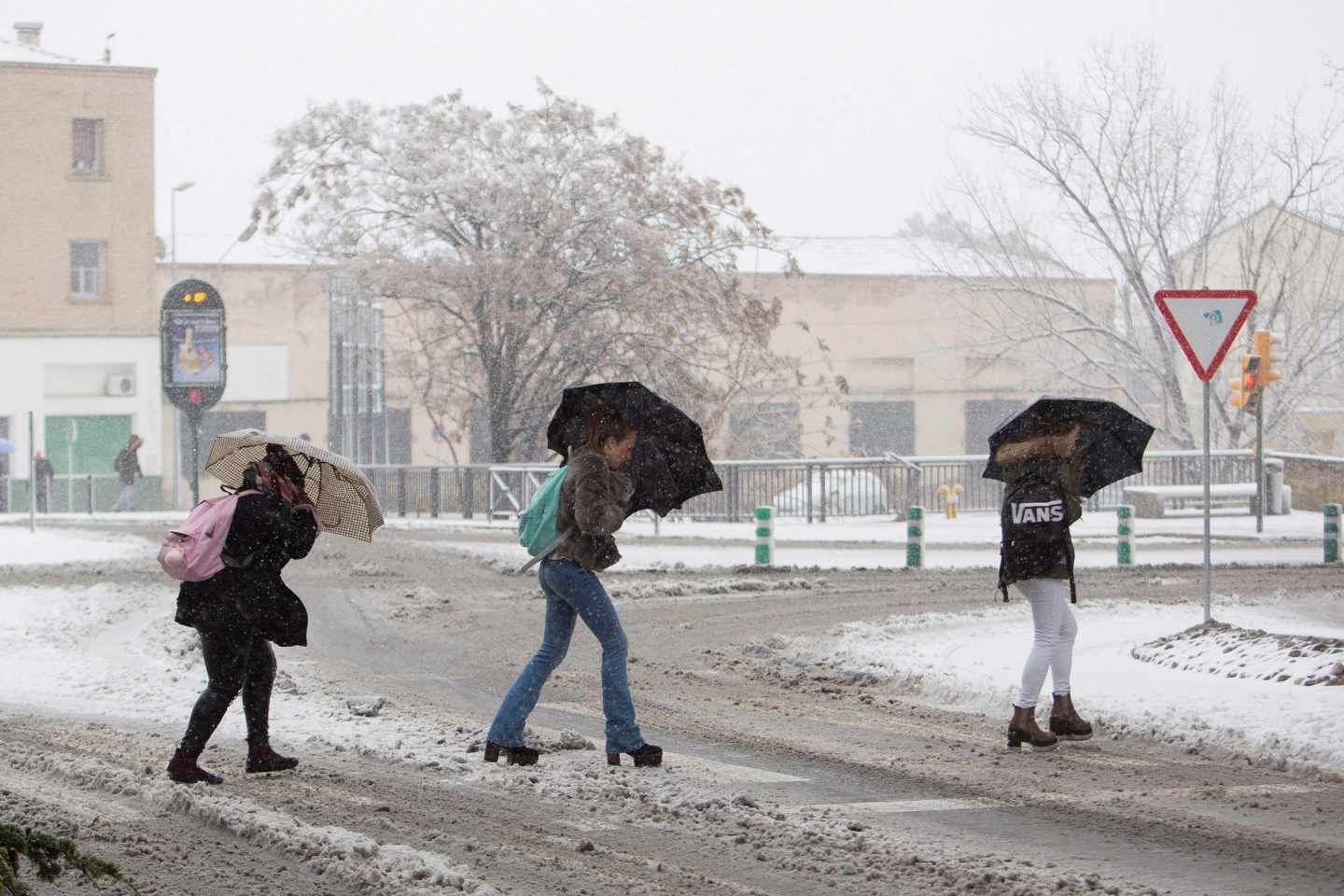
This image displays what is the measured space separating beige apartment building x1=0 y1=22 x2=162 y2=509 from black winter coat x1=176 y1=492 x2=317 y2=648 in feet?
150

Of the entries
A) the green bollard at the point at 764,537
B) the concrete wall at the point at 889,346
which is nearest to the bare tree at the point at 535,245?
the green bollard at the point at 764,537

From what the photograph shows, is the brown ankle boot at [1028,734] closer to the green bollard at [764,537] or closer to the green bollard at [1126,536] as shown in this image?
the green bollard at [764,537]

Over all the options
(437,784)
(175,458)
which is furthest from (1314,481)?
(175,458)

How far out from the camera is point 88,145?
52812 mm

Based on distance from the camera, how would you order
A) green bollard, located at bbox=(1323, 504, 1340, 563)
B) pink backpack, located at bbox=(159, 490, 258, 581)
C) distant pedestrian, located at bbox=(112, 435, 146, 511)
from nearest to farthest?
pink backpack, located at bbox=(159, 490, 258, 581), green bollard, located at bbox=(1323, 504, 1340, 563), distant pedestrian, located at bbox=(112, 435, 146, 511)

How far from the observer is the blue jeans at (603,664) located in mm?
8156

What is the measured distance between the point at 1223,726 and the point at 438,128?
1231 inches

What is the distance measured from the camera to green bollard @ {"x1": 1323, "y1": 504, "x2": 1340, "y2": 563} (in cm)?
2300

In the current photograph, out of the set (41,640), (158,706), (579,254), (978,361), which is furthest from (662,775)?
(978,361)

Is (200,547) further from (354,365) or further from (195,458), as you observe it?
(354,365)

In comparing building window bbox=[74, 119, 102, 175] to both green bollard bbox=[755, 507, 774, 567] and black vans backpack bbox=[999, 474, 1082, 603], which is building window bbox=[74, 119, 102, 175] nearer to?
green bollard bbox=[755, 507, 774, 567]

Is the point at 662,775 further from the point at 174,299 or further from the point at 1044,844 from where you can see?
the point at 174,299

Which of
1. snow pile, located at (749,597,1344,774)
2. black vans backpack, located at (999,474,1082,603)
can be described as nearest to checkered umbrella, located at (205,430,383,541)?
black vans backpack, located at (999,474,1082,603)

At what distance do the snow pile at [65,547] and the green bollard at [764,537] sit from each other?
8.01 m
